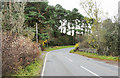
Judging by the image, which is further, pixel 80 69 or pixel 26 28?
pixel 26 28

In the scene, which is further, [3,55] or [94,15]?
[94,15]

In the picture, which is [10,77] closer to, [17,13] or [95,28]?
[17,13]

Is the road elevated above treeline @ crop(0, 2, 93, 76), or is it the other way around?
treeline @ crop(0, 2, 93, 76)

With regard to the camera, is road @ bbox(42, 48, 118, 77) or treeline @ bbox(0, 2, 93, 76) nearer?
treeline @ bbox(0, 2, 93, 76)

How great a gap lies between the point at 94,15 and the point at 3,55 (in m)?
21.9

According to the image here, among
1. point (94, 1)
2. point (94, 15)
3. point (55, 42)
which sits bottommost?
point (55, 42)

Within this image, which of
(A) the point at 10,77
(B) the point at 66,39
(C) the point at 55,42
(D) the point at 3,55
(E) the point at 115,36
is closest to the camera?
(D) the point at 3,55

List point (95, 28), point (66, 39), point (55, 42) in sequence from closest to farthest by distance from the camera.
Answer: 1. point (95, 28)
2. point (66, 39)
3. point (55, 42)

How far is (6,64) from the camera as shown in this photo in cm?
628

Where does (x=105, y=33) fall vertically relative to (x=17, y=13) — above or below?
below

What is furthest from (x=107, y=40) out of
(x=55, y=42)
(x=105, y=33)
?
(x=55, y=42)

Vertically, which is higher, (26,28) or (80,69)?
(26,28)

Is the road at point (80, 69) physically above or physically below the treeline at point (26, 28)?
below

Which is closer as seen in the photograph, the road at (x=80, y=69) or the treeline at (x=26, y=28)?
the treeline at (x=26, y=28)
